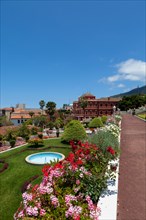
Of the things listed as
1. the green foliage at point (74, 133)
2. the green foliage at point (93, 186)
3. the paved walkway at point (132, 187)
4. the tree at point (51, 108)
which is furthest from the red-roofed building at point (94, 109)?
the green foliage at point (93, 186)

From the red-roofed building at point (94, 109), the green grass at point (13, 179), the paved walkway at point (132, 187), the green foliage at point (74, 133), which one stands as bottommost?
the green grass at point (13, 179)

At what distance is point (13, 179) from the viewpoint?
10.9 metres

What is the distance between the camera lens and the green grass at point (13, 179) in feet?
26.1

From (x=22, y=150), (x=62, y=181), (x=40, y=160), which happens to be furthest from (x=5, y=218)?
(x=22, y=150)

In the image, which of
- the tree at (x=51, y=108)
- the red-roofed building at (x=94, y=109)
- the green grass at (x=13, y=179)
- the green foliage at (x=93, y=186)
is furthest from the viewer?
the red-roofed building at (x=94, y=109)

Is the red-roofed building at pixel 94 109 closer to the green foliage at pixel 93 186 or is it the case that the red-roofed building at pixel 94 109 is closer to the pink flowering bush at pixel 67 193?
the pink flowering bush at pixel 67 193

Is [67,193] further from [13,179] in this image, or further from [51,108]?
[51,108]

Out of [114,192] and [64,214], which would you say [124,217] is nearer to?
[114,192]

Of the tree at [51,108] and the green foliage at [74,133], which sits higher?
the tree at [51,108]

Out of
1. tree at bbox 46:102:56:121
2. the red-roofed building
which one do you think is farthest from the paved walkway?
the red-roofed building

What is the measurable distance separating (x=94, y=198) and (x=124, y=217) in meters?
0.89

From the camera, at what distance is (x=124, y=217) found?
475cm

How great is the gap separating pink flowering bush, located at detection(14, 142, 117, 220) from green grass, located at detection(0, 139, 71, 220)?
4.21m

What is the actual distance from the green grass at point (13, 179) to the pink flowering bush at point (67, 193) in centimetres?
421
